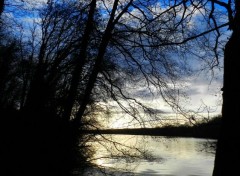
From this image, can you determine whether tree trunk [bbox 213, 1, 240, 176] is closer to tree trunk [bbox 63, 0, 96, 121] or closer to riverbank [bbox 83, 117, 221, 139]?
riverbank [bbox 83, 117, 221, 139]

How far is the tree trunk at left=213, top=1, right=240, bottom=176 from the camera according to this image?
446cm

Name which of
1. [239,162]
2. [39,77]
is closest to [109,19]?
[39,77]

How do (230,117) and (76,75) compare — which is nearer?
(230,117)

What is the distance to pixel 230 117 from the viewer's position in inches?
181

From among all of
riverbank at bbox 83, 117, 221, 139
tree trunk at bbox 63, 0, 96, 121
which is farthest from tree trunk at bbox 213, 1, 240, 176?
tree trunk at bbox 63, 0, 96, 121

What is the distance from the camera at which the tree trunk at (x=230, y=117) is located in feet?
14.6

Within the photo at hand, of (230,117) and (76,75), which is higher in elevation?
(76,75)

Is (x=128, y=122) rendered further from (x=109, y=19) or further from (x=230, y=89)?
(x=230, y=89)

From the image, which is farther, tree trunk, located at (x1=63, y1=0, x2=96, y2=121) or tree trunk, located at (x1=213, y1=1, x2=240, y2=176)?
tree trunk, located at (x1=63, y1=0, x2=96, y2=121)

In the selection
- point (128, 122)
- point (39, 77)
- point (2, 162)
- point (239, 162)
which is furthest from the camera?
point (128, 122)

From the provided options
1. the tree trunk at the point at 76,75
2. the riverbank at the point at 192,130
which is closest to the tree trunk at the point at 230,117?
the riverbank at the point at 192,130

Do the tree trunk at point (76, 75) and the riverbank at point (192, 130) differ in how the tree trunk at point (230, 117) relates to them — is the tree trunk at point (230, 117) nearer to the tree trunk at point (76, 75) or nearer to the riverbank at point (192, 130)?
the riverbank at point (192, 130)

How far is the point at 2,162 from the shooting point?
26.8ft

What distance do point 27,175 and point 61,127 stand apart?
6.04 ft
